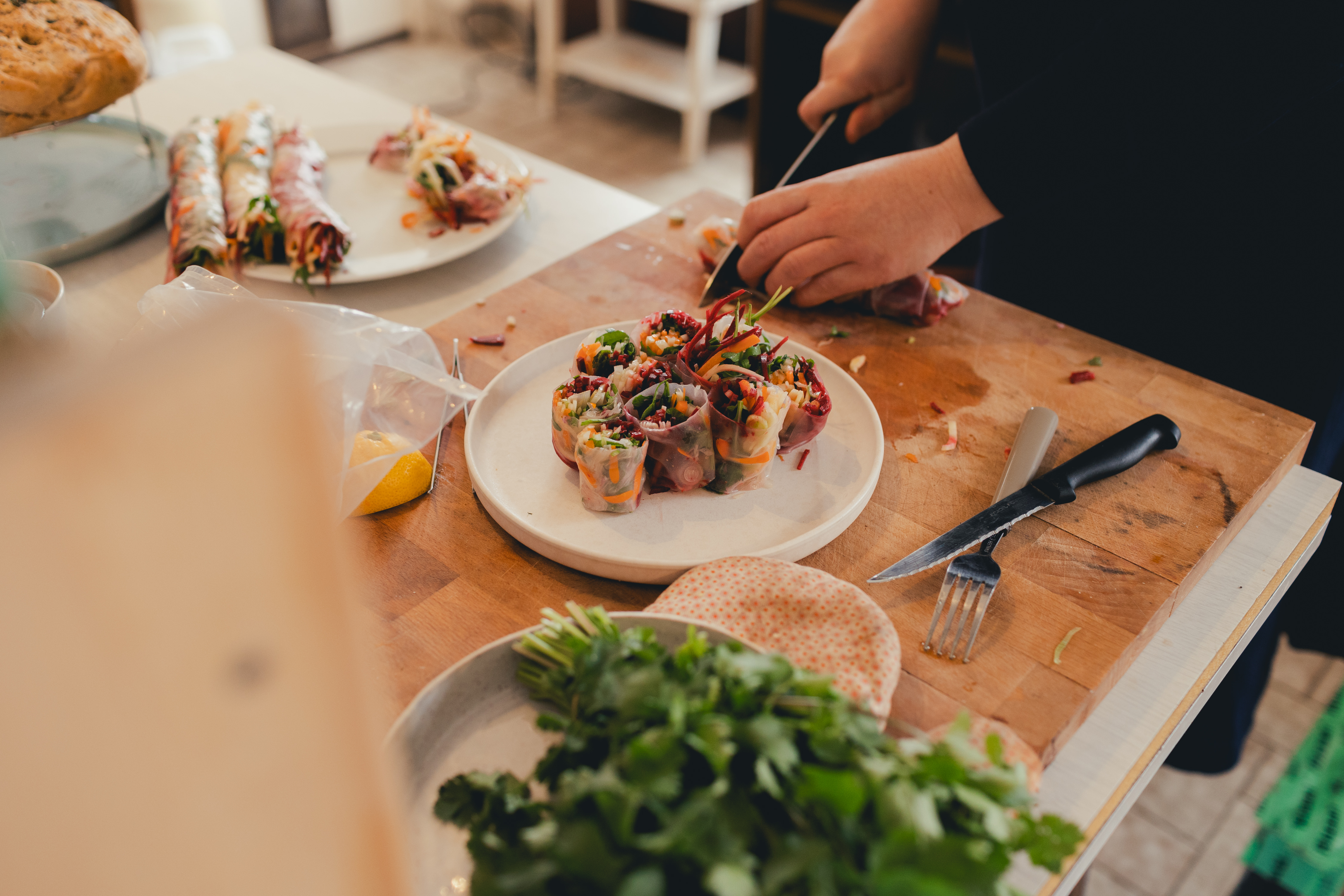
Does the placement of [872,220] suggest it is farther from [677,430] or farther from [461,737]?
[461,737]

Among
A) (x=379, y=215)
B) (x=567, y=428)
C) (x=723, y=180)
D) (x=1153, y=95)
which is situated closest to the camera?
(x=567, y=428)

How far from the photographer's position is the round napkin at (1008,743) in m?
0.69

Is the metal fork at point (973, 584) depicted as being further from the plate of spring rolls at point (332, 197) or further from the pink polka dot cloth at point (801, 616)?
the plate of spring rolls at point (332, 197)

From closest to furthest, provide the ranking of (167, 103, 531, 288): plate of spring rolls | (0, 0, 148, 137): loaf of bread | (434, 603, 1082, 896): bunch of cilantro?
(434, 603, 1082, 896): bunch of cilantro → (0, 0, 148, 137): loaf of bread → (167, 103, 531, 288): plate of spring rolls

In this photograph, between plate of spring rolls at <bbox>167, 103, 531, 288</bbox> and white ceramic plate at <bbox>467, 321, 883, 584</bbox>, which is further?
plate of spring rolls at <bbox>167, 103, 531, 288</bbox>

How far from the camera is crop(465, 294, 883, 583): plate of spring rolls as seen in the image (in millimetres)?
890

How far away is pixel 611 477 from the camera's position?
2.92 ft

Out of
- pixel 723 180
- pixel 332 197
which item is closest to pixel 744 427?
pixel 332 197

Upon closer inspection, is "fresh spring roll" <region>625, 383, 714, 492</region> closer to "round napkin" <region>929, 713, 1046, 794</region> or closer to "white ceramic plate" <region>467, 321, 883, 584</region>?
"white ceramic plate" <region>467, 321, 883, 584</region>

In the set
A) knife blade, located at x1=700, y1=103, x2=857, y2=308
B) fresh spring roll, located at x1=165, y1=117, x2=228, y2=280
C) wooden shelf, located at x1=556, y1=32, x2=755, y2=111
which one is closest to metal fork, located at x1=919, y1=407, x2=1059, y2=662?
knife blade, located at x1=700, y1=103, x2=857, y2=308

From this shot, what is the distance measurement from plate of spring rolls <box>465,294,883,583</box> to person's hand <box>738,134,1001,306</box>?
9.2 inches

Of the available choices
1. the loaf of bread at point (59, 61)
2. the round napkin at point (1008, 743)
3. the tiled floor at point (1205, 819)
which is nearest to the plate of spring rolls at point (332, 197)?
the loaf of bread at point (59, 61)

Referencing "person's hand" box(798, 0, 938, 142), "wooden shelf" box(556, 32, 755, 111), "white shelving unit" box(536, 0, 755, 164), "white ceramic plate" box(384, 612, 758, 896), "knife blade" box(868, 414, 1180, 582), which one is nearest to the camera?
"white ceramic plate" box(384, 612, 758, 896)

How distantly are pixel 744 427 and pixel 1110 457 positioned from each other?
0.42 m
